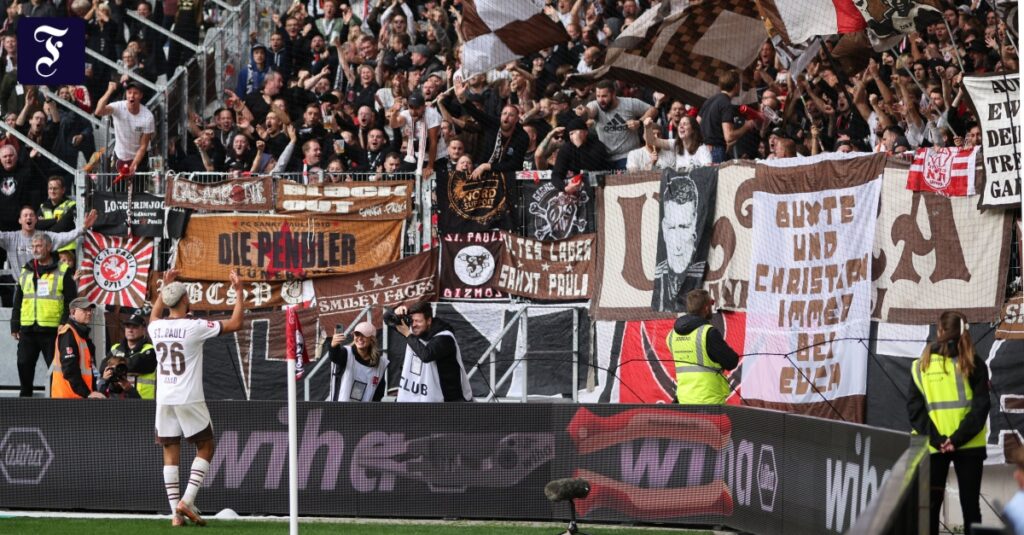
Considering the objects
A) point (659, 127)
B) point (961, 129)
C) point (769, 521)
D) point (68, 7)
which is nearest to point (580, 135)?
point (659, 127)

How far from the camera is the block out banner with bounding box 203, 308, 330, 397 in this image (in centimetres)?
1923

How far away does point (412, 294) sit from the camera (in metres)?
18.6

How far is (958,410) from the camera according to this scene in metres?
11.0

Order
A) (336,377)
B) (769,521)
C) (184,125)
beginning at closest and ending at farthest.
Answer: (769,521), (336,377), (184,125)

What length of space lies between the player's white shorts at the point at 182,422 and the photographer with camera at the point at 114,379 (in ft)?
10.4

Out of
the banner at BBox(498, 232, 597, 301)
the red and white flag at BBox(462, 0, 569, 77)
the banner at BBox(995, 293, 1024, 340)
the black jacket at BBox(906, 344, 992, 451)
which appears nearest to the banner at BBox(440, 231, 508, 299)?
the banner at BBox(498, 232, 597, 301)

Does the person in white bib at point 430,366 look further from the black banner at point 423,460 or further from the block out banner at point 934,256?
the block out banner at point 934,256

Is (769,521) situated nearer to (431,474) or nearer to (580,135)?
(431,474)

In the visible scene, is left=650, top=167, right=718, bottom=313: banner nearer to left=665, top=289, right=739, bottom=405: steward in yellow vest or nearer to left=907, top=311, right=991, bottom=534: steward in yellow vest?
left=665, top=289, right=739, bottom=405: steward in yellow vest

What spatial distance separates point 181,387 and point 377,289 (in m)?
6.48

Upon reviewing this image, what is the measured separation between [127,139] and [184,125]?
1.81 metres

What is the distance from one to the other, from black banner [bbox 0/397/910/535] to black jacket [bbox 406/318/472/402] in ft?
2.12

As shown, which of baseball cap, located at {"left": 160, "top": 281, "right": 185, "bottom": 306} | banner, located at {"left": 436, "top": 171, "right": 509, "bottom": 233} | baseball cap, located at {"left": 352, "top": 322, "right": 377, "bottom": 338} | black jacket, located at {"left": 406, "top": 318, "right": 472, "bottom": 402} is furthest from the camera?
banner, located at {"left": 436, "top": 171, "right": 509, "bottom": 233}

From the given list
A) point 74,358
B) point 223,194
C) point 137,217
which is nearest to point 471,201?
point 223,194
